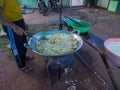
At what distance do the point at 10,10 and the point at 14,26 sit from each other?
369 mm

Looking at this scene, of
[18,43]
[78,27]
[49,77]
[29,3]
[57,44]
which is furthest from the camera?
[29,3]

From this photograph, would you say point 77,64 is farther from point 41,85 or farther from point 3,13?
point 3,13

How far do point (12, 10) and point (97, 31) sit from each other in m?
3.14

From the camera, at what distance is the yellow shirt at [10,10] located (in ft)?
7.23

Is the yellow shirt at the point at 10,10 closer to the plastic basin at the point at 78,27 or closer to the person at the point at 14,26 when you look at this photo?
the person at the point at 14,26

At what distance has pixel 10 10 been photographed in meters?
2.33

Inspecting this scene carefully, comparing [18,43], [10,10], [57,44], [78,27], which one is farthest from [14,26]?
[78,27]

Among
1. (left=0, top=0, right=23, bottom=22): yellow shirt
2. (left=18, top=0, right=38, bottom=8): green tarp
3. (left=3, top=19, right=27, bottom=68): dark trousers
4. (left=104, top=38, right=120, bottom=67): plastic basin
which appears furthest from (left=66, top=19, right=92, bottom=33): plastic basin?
(left=18, top=0, right=38, bottom=8): green tarp

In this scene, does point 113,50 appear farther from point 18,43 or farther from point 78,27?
point 18,43

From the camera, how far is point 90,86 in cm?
256

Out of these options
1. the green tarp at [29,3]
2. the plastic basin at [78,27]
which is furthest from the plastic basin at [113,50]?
the green tarp at [29,3]

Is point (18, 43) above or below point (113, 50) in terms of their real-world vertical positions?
below

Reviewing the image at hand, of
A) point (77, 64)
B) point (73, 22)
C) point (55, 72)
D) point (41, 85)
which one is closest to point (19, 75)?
point (41, 85)

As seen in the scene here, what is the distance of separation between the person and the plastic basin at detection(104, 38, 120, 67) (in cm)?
131
